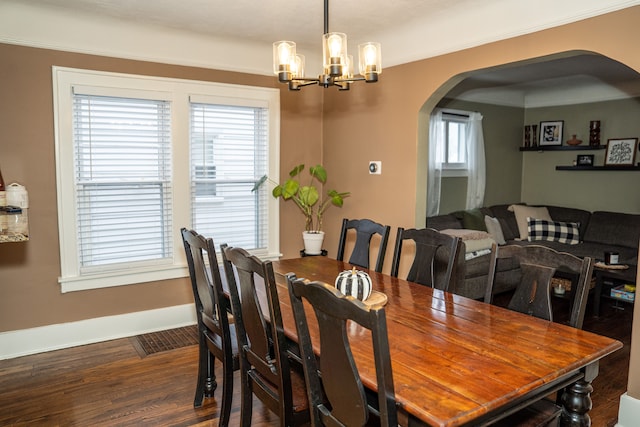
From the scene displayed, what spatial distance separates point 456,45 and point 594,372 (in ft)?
8.11

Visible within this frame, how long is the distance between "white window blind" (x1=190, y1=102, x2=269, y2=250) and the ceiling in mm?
700

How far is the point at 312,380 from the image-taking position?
1670 mm

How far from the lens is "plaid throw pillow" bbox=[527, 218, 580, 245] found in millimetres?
5715

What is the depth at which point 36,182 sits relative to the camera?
11.4 ft

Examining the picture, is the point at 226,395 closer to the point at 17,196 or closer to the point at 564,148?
→ the point at 17,196

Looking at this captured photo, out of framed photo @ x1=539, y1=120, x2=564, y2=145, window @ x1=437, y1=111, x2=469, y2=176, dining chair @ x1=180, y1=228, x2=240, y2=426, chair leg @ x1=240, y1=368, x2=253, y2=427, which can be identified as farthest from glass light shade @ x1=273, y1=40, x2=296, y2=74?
framed photo @ x1=539, y1=120, x2=564, y2=145

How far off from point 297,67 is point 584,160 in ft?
16.4

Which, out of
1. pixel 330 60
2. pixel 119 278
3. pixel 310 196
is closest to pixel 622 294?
pixel 310 196

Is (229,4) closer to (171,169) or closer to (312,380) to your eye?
(171,169)

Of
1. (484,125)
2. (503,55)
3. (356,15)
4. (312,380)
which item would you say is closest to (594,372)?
(312,380)

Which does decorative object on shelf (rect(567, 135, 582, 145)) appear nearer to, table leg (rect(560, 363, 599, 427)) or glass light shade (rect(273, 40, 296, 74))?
glass light shade (rect(273, 40, 296, 74))

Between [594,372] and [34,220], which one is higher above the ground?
[34,220]

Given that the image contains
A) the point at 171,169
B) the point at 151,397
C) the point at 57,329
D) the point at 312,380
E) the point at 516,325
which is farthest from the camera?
the point at 171,169

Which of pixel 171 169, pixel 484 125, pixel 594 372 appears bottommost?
pixel 594 372
